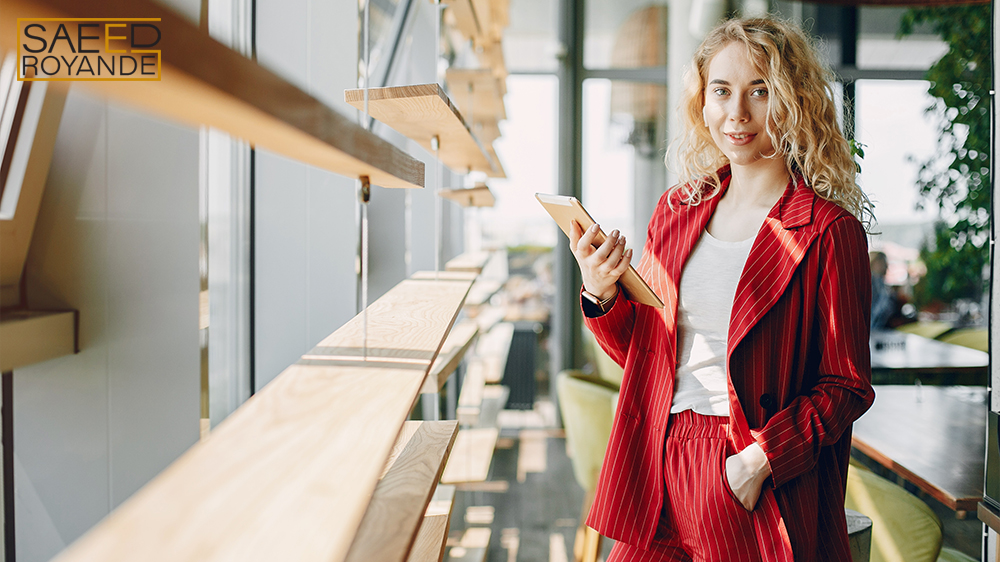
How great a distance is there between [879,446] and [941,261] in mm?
2649

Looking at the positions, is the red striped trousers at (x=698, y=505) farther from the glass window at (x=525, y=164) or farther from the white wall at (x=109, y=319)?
the glass window at (x=525, y=164)

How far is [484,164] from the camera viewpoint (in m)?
1.94

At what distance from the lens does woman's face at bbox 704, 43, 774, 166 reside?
123cm

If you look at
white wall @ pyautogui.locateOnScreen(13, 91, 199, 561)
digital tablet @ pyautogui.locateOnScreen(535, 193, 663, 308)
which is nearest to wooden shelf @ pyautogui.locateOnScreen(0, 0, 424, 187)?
digital tablet @ pyautogui.locateOnScreen(535, 193, 663, 308)

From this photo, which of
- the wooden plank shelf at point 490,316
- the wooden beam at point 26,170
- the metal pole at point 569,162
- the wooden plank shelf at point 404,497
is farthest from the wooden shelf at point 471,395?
the wooden beam at point 26,170

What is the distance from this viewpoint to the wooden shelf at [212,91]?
0.90 ft

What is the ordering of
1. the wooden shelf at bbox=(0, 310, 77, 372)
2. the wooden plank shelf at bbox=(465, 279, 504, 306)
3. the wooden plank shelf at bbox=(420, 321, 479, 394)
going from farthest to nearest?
the wooden plank shelf at bbox=(465, 279, 504, 306), the wooden plank shelf at bbox=(420, 321, 479, 394), the wooden shelf at bbox=(0, 310, 77, 372)

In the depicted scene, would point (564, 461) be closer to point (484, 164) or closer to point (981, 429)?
point (981, 429)

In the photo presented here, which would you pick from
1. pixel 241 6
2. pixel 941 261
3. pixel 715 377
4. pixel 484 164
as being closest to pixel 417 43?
pixel 484 164

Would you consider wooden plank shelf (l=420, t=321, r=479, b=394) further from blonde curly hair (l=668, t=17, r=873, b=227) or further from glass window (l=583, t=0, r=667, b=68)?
glass window (l=583, t=0, r=667, b=68)

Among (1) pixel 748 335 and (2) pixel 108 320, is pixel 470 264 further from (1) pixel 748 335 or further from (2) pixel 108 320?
(2) pixel 108 320

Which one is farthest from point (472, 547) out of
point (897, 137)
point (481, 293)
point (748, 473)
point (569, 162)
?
point (897, 137)

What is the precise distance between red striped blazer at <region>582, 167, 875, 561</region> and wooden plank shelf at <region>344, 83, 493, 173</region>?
607 millimetres

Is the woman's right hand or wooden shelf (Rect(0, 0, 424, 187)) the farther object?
the woman's right hand
